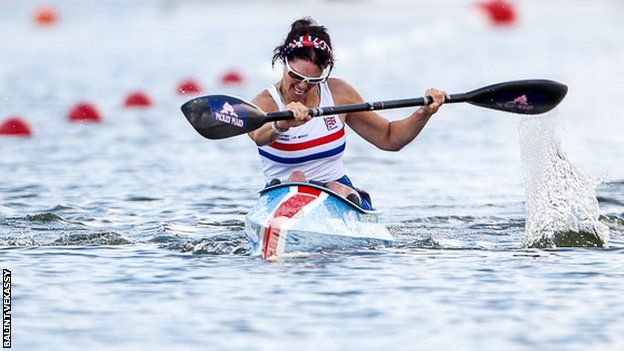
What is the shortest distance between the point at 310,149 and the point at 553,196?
199 centimetres

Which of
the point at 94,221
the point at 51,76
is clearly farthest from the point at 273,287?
the point at 51,76

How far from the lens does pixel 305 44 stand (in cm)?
938

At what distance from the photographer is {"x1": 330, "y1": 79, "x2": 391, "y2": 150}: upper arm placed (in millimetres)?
9883

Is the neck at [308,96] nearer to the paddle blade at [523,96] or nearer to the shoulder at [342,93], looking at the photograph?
the shoulder at [342,93]

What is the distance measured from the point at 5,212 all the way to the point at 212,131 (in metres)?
2.96

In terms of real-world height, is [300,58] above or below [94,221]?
above

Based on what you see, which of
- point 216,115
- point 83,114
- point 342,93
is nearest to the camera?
point 216,115

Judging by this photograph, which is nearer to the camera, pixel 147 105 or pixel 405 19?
pixel 147 105

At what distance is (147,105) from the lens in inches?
860

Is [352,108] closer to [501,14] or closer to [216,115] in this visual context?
[216,115]

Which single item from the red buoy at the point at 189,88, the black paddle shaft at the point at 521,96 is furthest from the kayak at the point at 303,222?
the red buoy at the point at 189,88

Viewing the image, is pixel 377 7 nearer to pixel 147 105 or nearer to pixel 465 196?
pixel 147 105

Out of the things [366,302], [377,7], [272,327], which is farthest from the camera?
[377,7]

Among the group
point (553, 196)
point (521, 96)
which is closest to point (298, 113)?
point (521, 96)
